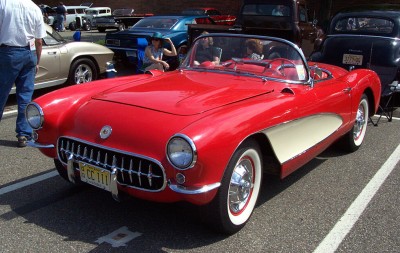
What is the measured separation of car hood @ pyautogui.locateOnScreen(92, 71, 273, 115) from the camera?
3.22 metres

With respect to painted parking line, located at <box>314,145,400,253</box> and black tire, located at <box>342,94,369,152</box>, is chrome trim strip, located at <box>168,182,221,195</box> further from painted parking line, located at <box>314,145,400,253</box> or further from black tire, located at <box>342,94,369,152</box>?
black tire, located at <box>342,94,369,152</box>

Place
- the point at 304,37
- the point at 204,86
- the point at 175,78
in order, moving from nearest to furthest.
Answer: the point at 204,86 < the point at 175,78 < the point at 304,37

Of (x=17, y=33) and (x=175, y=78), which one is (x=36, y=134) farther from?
(x=17, y=33)

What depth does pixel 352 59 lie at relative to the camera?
742 centimetres

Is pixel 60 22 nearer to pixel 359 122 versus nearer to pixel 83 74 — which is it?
pixel 83 74

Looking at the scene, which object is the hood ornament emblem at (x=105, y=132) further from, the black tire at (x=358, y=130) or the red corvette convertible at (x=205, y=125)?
the black tire at (x=358, y=130)

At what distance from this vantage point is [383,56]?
282 inches

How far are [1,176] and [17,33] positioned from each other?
155 cm

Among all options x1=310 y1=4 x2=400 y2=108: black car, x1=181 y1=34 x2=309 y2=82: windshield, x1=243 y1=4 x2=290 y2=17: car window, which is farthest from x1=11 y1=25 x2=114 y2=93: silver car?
x1=243 y1=4 x2=290 y2=17: car window

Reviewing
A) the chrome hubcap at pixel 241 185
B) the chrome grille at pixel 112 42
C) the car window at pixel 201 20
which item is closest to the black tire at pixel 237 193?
the chrome hubcap at pixel 241 185

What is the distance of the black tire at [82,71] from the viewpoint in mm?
7891

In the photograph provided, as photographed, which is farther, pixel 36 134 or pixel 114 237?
pixel 36 134

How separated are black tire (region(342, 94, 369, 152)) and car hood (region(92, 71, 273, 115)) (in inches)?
66.3

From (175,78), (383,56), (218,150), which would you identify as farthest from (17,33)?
(383,56)
